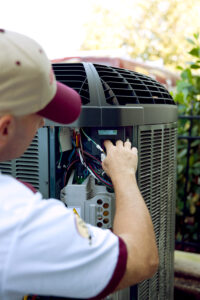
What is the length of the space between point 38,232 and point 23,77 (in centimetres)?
44

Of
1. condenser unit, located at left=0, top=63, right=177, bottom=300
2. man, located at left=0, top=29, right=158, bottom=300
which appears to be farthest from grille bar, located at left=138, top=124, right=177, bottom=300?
man, located at left=0, top=29, right=158, bottom=300

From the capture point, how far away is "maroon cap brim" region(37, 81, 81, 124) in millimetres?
1097

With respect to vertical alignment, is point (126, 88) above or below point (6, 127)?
above

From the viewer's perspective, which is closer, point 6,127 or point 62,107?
point 6,127

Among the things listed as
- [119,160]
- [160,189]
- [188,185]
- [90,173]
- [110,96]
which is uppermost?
[110,96]

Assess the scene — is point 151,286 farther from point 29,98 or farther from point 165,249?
point 29,98

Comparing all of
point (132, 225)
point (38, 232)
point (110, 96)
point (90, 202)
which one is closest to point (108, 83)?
point (110, 96)

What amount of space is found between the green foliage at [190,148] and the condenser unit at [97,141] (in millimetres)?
1839

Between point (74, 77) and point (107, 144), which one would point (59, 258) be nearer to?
point (107, 144)

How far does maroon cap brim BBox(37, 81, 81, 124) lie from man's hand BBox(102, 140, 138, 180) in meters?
0.39

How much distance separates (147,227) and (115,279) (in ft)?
0.84

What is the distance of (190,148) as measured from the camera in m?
3.86

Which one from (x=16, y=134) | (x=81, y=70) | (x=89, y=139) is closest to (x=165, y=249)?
(x=89, y=139)

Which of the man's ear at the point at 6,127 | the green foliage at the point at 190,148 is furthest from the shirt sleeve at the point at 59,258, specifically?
the green foliage at the point at 190,148
